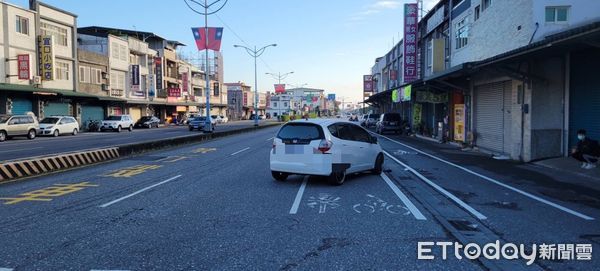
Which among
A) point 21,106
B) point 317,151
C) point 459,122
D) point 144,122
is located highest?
point 21,106

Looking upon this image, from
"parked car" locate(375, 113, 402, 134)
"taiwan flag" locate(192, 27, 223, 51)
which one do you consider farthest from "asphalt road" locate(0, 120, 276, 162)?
"parked car" locate(375, 113, 402, 134)

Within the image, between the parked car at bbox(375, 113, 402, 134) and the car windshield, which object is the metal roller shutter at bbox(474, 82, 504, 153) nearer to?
the parked car at bbox(375, 113, 402, 134)

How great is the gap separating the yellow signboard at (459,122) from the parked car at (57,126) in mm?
29521

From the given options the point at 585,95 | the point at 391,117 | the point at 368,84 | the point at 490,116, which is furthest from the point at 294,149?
the point at 368,84

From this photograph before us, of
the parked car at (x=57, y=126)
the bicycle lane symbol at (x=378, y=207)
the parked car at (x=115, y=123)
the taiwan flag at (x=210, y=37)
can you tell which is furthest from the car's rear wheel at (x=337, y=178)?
the parked car at (x=115, y=123)

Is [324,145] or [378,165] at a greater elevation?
[324,145]

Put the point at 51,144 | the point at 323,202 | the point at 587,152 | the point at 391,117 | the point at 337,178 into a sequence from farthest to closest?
the point at 391,117 → the point at 51,144 → the point at 587,152 → the point at 337,178 → the point at 323,202

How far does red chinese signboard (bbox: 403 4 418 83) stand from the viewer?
37.4 m

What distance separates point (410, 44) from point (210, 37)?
53.2 feet

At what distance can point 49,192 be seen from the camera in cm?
1032

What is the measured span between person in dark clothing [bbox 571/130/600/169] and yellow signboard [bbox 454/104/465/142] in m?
11.0

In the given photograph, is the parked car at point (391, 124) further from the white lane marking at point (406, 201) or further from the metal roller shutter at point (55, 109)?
the metal roller shutter at point (55, 109)

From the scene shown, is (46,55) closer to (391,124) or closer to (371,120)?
(391,124)

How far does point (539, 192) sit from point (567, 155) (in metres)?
6.70
